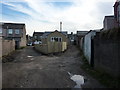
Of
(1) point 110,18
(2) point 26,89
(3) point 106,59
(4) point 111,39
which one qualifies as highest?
(1) point 110,18

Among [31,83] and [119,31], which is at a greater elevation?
[119,31]

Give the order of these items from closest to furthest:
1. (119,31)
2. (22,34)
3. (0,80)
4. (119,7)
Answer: (119,31)
(0,80)
(119,7)
(22,34)

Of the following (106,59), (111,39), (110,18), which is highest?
(110,18)

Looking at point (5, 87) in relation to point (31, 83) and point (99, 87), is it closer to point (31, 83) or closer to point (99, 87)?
point (31, 83)

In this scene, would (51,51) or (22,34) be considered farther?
(22,34)

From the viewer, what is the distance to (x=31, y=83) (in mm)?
5863

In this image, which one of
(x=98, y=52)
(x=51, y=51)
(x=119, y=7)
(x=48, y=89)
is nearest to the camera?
(x=48, y=89)

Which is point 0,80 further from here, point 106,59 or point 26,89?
point 106,59

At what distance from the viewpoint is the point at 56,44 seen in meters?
19.7

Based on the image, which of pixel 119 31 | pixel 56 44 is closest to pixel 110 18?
pixel 56 44

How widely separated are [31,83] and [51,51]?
1303 centimetres

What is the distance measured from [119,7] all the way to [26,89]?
522 inches

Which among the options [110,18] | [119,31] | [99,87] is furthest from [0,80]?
[110,18]

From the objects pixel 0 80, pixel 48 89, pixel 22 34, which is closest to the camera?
pixel 48 89
